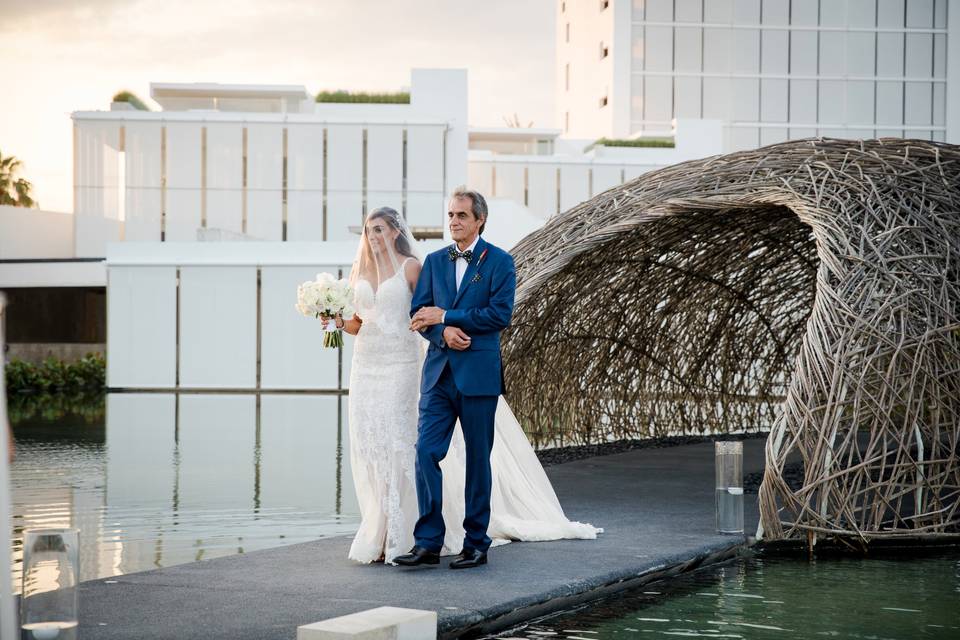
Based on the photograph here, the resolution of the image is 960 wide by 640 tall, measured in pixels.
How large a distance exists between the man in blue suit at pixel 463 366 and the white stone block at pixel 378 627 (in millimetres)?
1342

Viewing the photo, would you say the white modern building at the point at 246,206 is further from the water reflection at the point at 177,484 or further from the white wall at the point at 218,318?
the water reflection at the point at 177,484

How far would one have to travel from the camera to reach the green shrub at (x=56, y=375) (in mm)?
24266

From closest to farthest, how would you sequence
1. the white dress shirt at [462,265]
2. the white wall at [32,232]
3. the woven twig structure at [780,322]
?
the white dress shirt at [462,265], the woven twig structure at [780,322], the white wall at [32,232]

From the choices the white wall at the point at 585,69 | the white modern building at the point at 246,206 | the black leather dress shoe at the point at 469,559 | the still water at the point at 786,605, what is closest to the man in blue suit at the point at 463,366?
the black leather dress shoe at the point at 469,559

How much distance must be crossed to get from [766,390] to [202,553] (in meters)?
8.02

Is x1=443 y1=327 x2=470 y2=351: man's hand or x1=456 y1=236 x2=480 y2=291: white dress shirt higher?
x1=456 y1=236 x2=480 y2=291: white dress shirt

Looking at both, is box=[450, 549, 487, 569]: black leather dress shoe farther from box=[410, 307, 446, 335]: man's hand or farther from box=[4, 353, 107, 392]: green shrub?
box=[4, 353, 107, 392]: green shrub

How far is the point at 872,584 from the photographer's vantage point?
5840 mm

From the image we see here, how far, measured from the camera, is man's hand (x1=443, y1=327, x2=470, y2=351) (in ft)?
17.7

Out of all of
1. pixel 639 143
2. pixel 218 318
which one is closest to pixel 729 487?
pixel 218 318

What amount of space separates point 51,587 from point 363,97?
27083mm

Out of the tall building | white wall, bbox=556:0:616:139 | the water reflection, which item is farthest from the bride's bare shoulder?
the tall building

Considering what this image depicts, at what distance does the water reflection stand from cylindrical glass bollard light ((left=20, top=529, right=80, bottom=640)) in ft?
7.65

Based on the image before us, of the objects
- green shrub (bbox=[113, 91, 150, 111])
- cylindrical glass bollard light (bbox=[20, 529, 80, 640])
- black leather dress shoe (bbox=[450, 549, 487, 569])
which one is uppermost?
green shrub (bbox=[113, 91, 150, 111])
